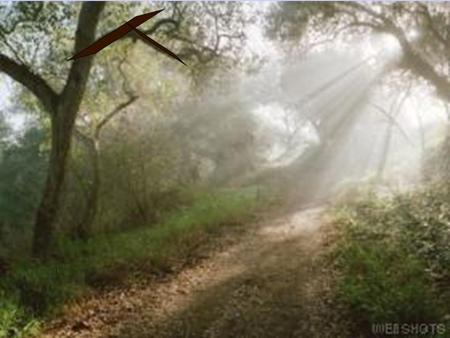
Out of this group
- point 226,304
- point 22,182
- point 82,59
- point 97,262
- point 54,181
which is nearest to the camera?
point 226,304

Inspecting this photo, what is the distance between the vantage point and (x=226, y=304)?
8.90m

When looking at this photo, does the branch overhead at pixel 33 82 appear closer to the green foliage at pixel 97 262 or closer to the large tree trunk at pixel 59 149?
the large tree trunk at pixel 59 149

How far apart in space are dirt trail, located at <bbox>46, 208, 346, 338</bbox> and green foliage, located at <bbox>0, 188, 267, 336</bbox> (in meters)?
0.58

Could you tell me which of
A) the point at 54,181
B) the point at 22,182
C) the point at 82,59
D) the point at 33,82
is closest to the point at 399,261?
the point at 54,181

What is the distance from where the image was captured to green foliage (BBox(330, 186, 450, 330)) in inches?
282

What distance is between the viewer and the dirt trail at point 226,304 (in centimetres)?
789

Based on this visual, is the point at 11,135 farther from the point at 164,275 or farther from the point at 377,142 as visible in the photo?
the point at 377,142

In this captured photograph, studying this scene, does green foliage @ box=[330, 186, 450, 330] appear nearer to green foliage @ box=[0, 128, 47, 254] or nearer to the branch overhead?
the branch overhead

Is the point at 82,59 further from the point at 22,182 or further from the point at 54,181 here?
the point at 22,182

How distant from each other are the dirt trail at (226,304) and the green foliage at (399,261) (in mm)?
569

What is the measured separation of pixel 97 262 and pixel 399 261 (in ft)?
21.7

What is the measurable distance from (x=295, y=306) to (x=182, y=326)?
199 cm

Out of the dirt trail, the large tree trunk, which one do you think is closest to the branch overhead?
the large tree trunk

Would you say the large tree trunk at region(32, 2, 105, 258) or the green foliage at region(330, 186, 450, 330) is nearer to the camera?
the green foliage at region(330, 186, 450, 330)
